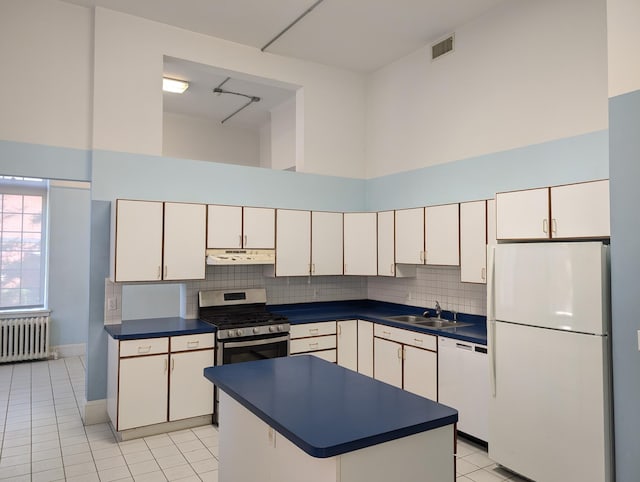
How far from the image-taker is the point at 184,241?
4414 millimetres

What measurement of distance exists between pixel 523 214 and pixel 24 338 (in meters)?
6.83

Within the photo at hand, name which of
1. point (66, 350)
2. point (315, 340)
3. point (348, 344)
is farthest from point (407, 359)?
point (66, 350)

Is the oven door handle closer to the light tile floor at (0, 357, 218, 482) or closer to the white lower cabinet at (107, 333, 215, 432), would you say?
the white lower cabinet at (107, 333, 215, 432)

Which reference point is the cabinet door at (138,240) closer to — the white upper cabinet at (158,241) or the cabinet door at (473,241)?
the white upper cabinet at (158,241)

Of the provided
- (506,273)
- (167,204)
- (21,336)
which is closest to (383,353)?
(506,273)

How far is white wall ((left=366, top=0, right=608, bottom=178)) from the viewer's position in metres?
3.63

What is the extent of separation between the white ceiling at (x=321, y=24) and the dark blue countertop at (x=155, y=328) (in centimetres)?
274

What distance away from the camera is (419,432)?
1.93m

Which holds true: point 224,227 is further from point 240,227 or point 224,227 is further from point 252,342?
point 252,342

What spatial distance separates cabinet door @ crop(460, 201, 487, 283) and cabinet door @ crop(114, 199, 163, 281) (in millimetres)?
2833

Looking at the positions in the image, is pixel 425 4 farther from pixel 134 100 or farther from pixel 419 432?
pixel 419 432

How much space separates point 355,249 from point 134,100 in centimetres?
286

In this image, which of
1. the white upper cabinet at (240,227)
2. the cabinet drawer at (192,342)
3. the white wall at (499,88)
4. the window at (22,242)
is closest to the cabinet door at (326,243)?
the white upper cabinet at (240,227)

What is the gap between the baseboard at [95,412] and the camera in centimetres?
431
